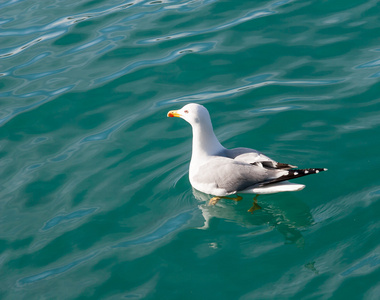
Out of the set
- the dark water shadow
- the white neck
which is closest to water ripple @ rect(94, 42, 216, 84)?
the white neck

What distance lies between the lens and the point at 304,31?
11.3 meters

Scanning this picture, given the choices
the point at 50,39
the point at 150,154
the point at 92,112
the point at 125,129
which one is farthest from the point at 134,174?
the point at 50,39

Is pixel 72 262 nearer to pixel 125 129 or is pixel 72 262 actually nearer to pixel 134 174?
pixel 134 174

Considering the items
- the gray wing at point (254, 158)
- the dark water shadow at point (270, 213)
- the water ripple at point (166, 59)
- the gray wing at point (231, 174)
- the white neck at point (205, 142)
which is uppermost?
the water ripple at point (166, 59)

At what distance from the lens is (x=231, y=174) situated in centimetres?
750

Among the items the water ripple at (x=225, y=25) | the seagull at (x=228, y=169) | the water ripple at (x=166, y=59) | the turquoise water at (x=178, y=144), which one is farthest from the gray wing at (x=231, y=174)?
the water ripple at (x=225, y=25)

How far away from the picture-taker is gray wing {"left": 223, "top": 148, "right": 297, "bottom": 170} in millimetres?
7259

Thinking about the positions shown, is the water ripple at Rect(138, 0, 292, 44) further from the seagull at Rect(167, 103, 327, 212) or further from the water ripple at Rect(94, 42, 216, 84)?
the seagull at Rect(167, 103, 327, 212)

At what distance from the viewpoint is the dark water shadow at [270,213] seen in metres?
6.88

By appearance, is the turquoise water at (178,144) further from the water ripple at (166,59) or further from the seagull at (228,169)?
the seagull at (228,169)

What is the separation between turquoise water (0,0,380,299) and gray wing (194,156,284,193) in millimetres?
330

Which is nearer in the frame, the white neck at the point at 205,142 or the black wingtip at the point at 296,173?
the black wingtip at the point at 296,173

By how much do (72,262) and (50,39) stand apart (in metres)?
6.88

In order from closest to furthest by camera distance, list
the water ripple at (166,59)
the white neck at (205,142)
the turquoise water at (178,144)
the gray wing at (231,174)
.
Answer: the turquoise water at (178,144) < the gray wing at (231,174) < the white neck at (205,142) < the water ripple at (166,59)
